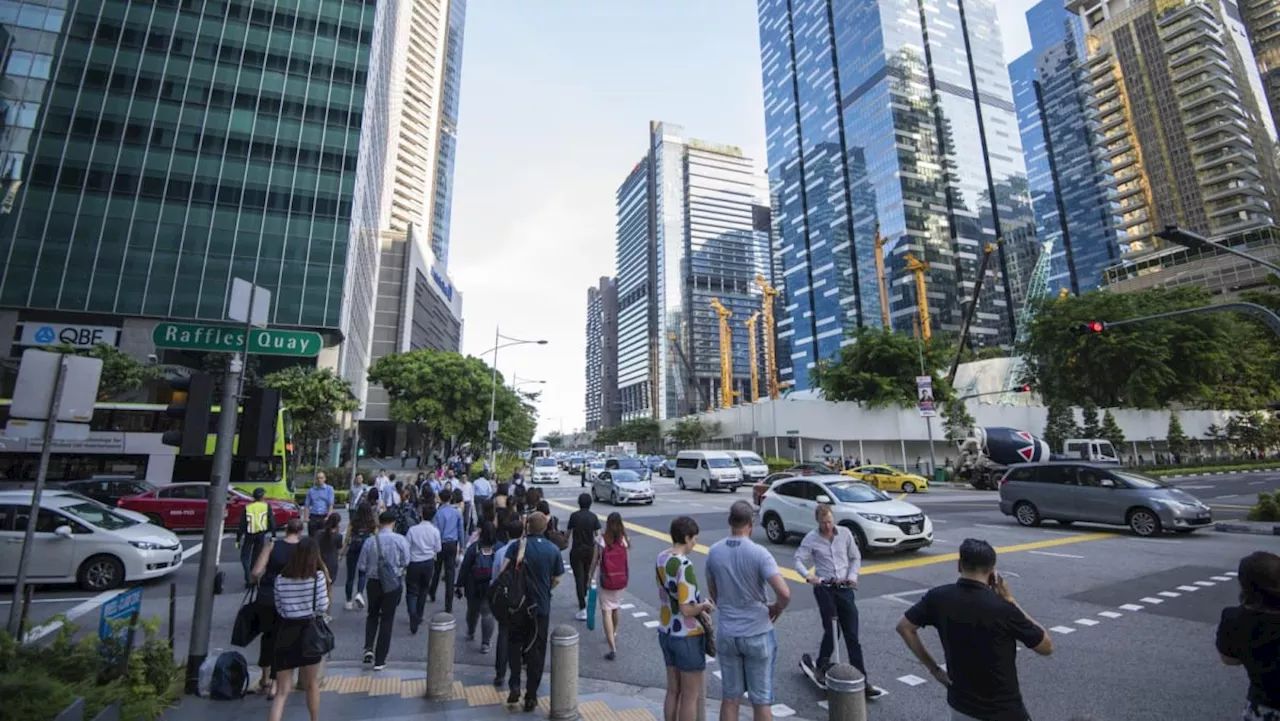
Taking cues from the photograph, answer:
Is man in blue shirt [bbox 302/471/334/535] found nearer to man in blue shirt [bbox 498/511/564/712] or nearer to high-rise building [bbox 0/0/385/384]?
man in blue shirt [bbox 498/511/564/712]

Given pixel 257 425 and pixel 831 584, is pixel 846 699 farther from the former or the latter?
pixel 257 425

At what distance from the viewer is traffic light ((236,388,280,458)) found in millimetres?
6117

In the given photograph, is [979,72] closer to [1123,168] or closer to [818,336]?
[1123,168]

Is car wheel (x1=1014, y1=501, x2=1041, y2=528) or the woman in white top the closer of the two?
the woman in white top

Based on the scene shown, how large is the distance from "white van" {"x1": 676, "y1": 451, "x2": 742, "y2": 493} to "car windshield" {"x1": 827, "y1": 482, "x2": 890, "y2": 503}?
18138 millimetres

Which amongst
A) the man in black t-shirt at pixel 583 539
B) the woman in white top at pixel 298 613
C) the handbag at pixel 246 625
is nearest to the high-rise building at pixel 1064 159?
the man in black t-shirt at pixel 583 539

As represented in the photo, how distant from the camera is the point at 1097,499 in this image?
44.2 ft

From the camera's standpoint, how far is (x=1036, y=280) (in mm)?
79875

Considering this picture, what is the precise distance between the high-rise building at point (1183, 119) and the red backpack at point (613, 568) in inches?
4526

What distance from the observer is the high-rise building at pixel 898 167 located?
101312mm

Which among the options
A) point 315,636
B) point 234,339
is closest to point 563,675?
point 315,636

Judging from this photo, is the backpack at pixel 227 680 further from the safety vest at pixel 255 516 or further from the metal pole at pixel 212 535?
the safety vest at pixel 255 516

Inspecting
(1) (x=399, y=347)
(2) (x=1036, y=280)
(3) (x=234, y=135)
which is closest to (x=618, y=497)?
(3) (x=234, y=135)

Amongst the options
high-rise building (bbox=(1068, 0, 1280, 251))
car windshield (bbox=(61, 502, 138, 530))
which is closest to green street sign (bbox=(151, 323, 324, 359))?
car windshield (bbox=(61, 502, 138, 530))
